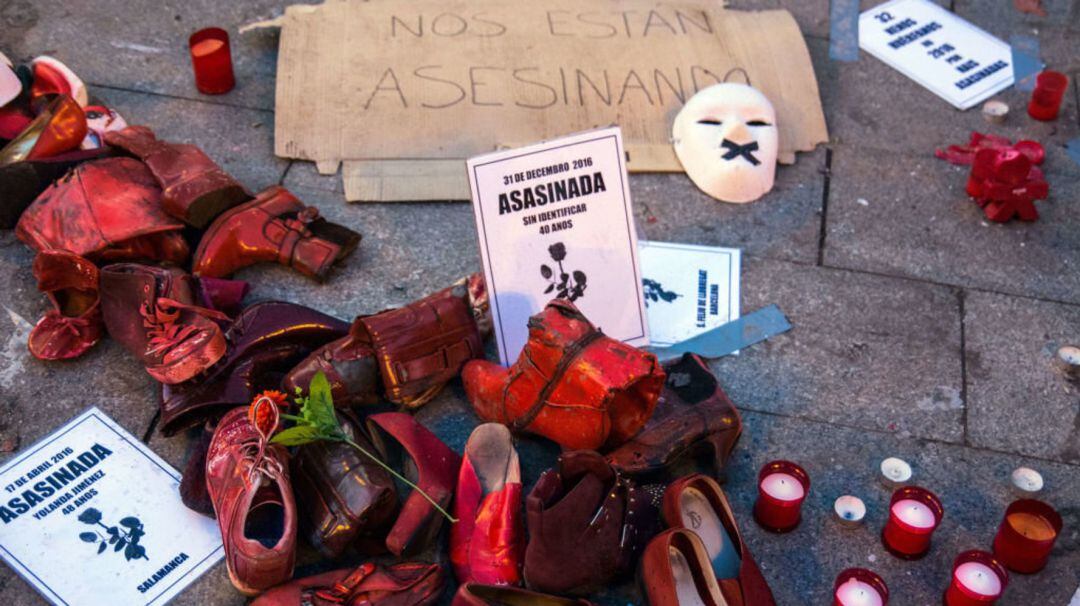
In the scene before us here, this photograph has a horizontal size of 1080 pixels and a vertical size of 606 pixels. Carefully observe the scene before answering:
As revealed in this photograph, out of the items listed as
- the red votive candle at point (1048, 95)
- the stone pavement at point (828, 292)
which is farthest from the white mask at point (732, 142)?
the red votive candle at point (1048, 95)

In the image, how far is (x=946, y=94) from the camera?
400cm

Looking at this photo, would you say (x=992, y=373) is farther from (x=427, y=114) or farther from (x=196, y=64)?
(x=196, y=64)

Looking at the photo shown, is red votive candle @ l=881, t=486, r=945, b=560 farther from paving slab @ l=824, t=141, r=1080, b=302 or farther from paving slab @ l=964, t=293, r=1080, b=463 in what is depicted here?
paving slab @ l=824, t=141, r=1080, b=302

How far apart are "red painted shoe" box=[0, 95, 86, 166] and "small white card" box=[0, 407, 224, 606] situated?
0.91 metres

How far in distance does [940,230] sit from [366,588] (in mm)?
2157

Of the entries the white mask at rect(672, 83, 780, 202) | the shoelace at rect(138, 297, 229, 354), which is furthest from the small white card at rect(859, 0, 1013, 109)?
the shoelace at rect(138, 297, 229, 354)

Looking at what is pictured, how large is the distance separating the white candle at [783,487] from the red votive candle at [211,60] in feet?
7.68

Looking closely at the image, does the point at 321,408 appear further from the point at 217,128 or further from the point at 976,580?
the point at 217,128

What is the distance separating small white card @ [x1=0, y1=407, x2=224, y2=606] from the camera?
96.5 inches

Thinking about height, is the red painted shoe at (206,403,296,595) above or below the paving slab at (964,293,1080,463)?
above

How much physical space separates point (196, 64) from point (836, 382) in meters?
2.35

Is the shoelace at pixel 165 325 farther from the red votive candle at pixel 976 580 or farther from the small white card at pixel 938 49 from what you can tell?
the small white card at pixel 938 49

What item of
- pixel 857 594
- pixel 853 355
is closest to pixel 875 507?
pixel 857 594

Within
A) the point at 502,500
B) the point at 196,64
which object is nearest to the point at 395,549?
the point at 502,500
